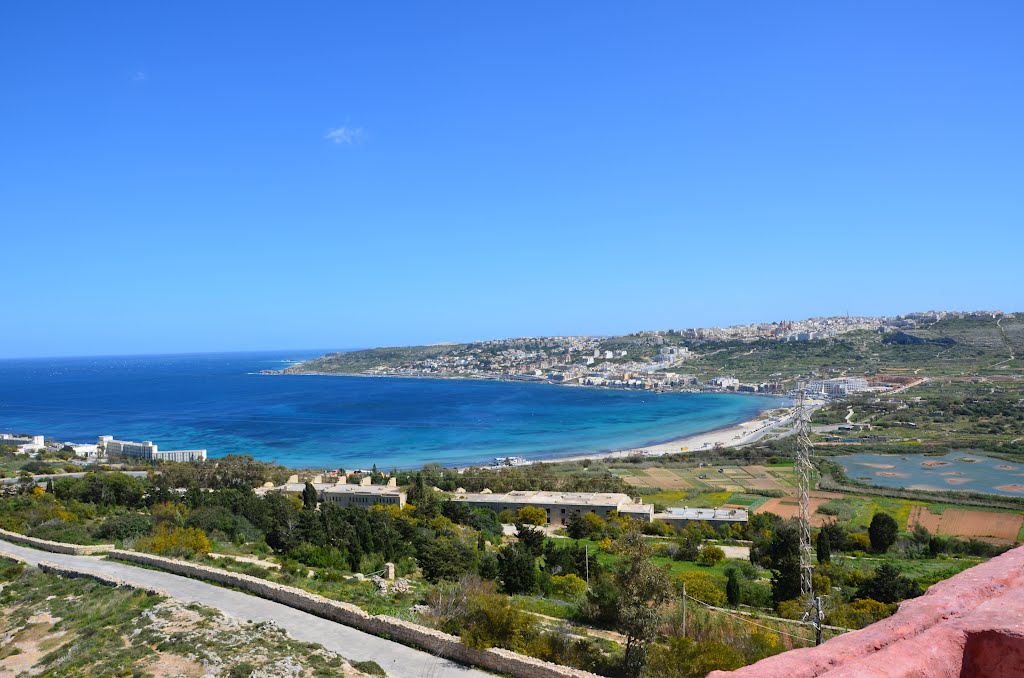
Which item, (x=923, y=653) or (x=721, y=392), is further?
(x=721, y=392)

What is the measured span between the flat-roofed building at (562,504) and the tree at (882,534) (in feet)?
23.0

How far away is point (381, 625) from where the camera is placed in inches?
367

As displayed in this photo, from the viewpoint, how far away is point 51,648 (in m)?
8.78

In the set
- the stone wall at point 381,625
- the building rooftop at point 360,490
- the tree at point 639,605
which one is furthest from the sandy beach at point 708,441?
the tree at point 639,605

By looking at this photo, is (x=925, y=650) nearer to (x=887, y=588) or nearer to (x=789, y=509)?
(x=887, y=588)

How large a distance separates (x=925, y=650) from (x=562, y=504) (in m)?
23.0

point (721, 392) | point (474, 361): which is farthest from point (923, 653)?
point (474, 361)

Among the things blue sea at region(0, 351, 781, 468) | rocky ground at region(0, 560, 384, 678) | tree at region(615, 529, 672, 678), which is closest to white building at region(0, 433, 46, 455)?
blue sea at region(0, 351, 781, 468)

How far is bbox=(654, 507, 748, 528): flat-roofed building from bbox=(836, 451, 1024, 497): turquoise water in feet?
35.9

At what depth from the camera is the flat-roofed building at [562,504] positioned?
23641mm

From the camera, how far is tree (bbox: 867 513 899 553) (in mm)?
19156

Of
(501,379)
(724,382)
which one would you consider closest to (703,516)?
(724,382)

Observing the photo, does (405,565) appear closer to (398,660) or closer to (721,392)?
(398,660)

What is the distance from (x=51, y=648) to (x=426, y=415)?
2269 inches
